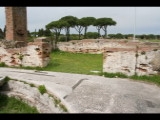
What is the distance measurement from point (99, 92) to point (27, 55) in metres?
4.86

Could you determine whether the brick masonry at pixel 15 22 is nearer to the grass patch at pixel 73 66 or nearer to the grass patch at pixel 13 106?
the grass patch at pixel 73 66

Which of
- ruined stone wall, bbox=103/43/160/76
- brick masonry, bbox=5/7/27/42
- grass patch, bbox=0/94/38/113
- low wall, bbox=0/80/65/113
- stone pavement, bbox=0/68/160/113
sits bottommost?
grass patch, bbox=0/94/38/113

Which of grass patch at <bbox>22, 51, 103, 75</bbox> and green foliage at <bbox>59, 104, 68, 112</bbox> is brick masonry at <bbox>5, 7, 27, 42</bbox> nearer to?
grass patch at <bbox>22, 51, 103, 75</bbox>

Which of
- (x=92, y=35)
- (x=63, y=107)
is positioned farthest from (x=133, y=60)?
(x=92, y=35)

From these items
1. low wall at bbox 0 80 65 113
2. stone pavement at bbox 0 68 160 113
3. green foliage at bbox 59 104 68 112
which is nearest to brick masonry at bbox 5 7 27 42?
stone pavement at bbox 0 68 160 113

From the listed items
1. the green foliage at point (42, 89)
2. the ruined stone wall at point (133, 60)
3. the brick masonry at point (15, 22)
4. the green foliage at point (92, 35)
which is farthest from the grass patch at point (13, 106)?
the green foliage at point (92, 35)

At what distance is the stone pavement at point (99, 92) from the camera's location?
523 centimetres

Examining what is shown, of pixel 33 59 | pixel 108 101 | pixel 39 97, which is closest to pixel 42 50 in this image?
Answer: pixel 33 59

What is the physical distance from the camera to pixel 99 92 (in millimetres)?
6340

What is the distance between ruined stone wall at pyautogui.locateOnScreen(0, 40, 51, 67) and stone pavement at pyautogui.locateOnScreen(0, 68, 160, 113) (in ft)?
4.92

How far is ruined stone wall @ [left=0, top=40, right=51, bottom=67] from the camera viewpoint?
9.98m

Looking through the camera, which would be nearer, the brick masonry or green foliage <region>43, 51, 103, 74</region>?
green foliage <region>43, 51, 103, 74</region>

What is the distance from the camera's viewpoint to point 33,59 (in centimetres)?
1007
